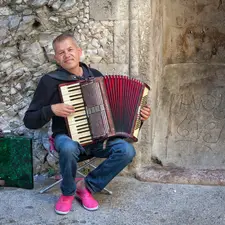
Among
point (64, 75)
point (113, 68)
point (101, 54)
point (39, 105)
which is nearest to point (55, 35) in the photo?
point (101, 54)

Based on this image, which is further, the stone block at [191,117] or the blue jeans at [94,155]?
the stone block at [191,117]

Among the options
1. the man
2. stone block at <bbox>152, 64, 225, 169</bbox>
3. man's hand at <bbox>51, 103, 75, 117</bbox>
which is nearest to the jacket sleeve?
the man

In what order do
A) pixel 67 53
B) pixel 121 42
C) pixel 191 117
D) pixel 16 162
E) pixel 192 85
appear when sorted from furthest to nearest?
pixel 192 85 → pixel 191 117 → pixel 121 42 → pixel 16 162 → pixel 67 53

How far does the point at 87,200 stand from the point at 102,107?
2.24ft

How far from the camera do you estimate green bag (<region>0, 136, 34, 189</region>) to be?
12.2ft

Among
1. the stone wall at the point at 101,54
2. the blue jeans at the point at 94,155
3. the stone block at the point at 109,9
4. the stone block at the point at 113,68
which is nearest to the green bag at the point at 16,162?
the stone wall at the point at 101,54

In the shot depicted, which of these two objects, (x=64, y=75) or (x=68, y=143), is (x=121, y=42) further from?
(x=68, y=143)

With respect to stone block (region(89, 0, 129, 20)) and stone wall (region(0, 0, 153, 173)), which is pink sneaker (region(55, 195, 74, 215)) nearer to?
stone wall (region(0, 0, 153, 173))

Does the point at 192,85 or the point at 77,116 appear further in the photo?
the point at 192,85

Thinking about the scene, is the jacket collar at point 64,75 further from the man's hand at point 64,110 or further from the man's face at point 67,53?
the man's hand at point 64,110

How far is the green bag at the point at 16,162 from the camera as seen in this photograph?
12.2 ft

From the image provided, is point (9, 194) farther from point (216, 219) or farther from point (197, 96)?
point (197, 96)

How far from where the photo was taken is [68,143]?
3.22 metres

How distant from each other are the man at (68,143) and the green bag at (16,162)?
0.37m
